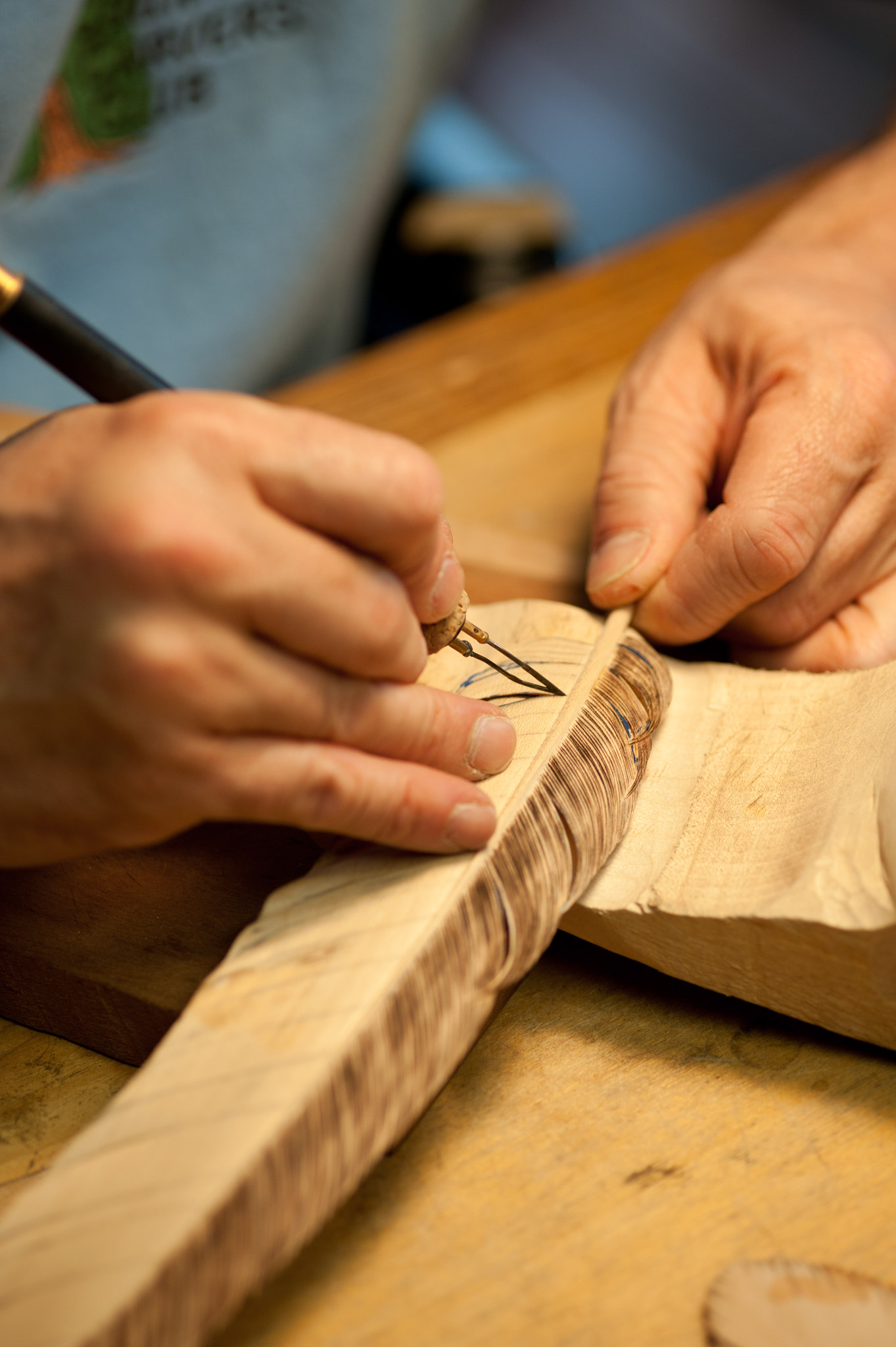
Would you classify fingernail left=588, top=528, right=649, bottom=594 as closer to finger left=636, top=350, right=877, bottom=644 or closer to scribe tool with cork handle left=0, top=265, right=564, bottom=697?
finger left=636, top=350, right=877, bottom=644

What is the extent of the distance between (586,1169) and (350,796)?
1.01 feet

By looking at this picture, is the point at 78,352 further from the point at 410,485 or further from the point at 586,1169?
the point at 586,1169

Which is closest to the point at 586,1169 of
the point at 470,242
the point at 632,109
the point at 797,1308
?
the point at 797,1308

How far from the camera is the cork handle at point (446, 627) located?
0.71 meters

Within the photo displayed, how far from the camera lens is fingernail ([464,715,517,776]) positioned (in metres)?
0.70

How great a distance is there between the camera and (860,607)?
0.98 m

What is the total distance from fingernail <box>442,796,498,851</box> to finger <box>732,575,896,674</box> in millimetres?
419

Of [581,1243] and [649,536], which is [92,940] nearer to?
[581,1243]

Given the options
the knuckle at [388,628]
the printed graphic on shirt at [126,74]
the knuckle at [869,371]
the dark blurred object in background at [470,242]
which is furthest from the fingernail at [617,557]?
the dark blurred object in background at [470,242]

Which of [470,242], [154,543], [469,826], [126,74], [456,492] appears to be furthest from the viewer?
[470,242]

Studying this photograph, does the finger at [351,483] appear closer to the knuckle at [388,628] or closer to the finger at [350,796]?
the knuckle at [388,628]

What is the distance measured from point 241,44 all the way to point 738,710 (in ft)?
4.69

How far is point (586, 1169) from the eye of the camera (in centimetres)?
69

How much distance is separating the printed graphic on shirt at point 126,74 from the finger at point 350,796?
1297 mm
